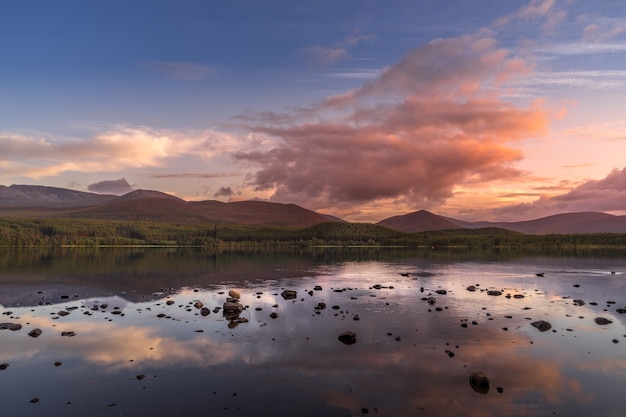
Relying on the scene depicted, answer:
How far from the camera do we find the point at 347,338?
109 feet

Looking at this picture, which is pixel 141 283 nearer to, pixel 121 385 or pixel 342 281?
pixel 342 281

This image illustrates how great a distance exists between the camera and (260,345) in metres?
31.5

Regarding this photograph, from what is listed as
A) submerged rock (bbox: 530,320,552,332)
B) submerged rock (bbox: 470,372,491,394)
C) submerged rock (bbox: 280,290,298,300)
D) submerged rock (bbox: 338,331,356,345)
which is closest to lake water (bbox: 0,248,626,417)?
submerged rock (bbox: 470,372,491,394)

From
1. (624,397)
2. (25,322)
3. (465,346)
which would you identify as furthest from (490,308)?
(25,322)

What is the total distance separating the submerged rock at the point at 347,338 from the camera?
32406 mm

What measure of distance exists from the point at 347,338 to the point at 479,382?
38.4 feet

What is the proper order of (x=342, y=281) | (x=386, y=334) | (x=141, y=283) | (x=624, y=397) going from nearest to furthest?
(x=624, y=397), (x=386, y=334), (x=141, y=283), (x=342, y=281)

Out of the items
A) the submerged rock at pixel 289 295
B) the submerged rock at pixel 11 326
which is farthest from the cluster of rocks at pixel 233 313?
the submerged rock at pixel 11 326

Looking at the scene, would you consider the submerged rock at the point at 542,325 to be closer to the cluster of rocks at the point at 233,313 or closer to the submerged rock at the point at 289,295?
the cluster of rocks at the point at 233,313

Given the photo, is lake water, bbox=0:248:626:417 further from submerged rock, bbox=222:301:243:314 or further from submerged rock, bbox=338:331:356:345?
submerged rock, bbox=222:301:243:314

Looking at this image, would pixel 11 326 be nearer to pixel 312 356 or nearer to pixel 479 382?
pixel 312 356

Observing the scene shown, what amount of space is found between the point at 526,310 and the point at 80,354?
42.8m

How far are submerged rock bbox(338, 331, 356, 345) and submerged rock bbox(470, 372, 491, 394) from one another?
33.9 ft

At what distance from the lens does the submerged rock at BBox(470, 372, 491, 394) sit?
22984 mm
